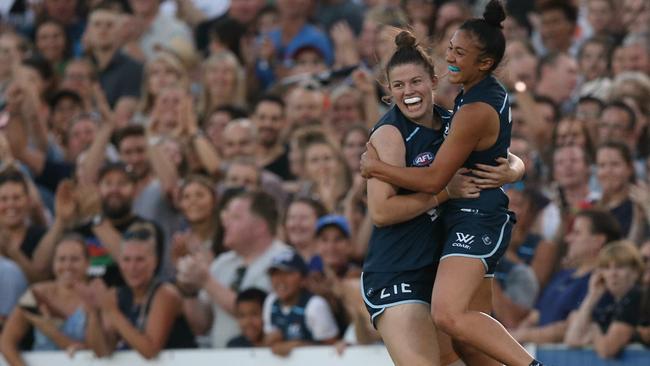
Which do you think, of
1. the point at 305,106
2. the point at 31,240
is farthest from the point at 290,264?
the point at 31,240

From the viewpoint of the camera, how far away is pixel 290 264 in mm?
10930

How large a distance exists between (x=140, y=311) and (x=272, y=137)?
2638mm

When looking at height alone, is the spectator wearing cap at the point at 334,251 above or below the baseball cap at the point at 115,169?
below

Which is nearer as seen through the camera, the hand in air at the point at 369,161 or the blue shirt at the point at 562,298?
the hand in air at the point at 369,161

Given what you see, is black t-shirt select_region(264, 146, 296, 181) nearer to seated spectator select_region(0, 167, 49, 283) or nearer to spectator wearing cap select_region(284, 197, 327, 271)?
spectator wearing cap select_region(284, 197, 327, 271)

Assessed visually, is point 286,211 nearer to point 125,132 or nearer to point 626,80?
point 125,132

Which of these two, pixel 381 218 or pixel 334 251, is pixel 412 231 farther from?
pixel 334 251

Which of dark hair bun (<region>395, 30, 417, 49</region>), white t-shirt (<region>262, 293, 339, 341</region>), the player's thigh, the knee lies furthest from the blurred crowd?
the knee

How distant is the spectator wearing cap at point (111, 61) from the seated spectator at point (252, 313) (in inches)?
187

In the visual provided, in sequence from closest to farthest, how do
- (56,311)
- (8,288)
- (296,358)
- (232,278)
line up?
(296,358) → (232,278) → (56,311) → (8,288)

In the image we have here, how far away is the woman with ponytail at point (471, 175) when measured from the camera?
747 centimetres

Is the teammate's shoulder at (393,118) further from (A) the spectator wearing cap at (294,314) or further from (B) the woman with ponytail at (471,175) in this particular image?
(A) the spectator wearing cap at (294,314)

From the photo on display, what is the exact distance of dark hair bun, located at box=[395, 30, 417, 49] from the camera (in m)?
7.80

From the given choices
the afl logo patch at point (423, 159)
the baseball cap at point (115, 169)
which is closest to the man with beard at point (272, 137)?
the baseball cap at point (115, 169)
